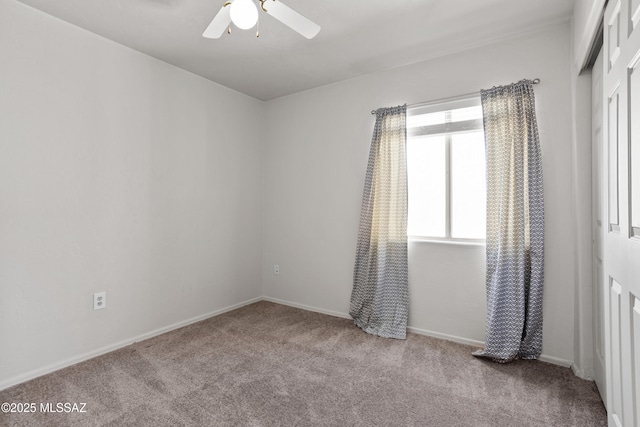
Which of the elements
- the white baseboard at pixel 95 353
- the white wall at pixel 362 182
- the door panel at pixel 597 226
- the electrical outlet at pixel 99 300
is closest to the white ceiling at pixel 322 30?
the white wall at pixel 362 182

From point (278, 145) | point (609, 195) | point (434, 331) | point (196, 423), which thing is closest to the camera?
point (609, 195)

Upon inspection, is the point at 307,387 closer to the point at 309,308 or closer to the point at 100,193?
the point at 309,308

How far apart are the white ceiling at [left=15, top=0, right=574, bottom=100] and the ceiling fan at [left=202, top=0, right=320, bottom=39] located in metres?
0.43

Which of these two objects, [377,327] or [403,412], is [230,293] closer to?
[377,327]

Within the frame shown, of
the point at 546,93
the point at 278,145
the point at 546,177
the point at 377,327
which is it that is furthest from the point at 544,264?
the point at 278,145

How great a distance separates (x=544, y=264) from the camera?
7.64 feet

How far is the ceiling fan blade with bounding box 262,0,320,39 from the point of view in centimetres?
163

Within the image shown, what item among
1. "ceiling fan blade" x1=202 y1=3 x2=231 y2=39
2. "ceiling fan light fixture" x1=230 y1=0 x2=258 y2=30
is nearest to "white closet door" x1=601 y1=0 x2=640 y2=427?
"ceiling fan light fixture" x1=230 y1=0 x2=258 y2=30

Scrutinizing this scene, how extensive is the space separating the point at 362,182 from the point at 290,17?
1.78 m

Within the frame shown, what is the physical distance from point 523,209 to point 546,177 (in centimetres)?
29

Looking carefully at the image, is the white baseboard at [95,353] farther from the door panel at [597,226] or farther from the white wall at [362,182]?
the door panel at [597,226]

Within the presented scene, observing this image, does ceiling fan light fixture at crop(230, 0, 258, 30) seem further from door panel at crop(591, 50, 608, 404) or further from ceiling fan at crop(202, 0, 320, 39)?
door panel at crop(591, 50, 608, 404)

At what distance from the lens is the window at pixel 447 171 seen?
2.67m

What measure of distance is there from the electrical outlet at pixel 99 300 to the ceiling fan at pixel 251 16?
2.06m
